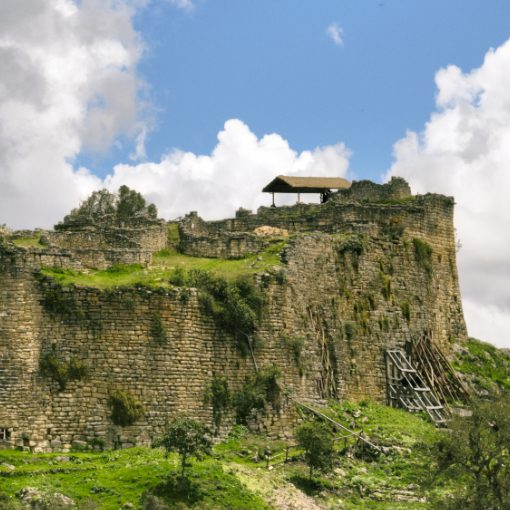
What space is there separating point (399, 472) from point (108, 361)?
383 inches

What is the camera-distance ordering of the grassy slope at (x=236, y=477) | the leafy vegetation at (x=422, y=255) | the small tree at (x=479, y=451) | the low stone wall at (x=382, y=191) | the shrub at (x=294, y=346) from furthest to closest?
1. the low stone wall at (x=382, y=191)
2. the leafy vegetation at (x=422, y=255)
3. the shrub at (x=294, y=346)
4. the grassy slope at (x=236, y=477)
5. the small tree at (x=479, y=451)

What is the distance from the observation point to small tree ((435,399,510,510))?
30.0 metres

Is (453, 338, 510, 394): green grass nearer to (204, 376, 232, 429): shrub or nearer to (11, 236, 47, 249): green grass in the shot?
(204, 376, 232, 429): shrub

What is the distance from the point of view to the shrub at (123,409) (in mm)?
34656

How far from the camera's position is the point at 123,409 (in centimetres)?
3472

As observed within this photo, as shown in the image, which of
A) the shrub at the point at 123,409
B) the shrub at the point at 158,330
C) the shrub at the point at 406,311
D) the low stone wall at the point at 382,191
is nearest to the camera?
the shrub at the point at 123,409

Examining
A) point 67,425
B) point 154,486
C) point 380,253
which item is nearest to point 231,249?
point 380,253

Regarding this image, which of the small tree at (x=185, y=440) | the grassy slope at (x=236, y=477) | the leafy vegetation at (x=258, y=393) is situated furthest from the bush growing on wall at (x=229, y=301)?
the small tree at (x=185, y=440)

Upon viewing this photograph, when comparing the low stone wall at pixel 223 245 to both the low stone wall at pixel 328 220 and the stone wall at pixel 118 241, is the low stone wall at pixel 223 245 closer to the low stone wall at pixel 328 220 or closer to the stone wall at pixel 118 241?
the low stone wall at pixel 328 220

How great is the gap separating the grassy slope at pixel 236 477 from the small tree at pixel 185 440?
0.52m

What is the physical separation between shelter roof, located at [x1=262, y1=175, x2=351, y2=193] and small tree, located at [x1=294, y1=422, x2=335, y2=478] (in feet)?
76.7

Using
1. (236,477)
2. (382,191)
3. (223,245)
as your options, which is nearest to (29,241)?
(223,245)

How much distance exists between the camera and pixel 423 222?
160 feet

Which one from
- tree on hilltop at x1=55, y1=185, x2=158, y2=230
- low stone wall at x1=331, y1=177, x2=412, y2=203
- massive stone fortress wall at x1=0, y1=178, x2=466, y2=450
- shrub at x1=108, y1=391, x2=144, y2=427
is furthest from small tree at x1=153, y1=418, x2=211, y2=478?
tree on hilltop at x1=55, y1=185, x2=158, y2=230
